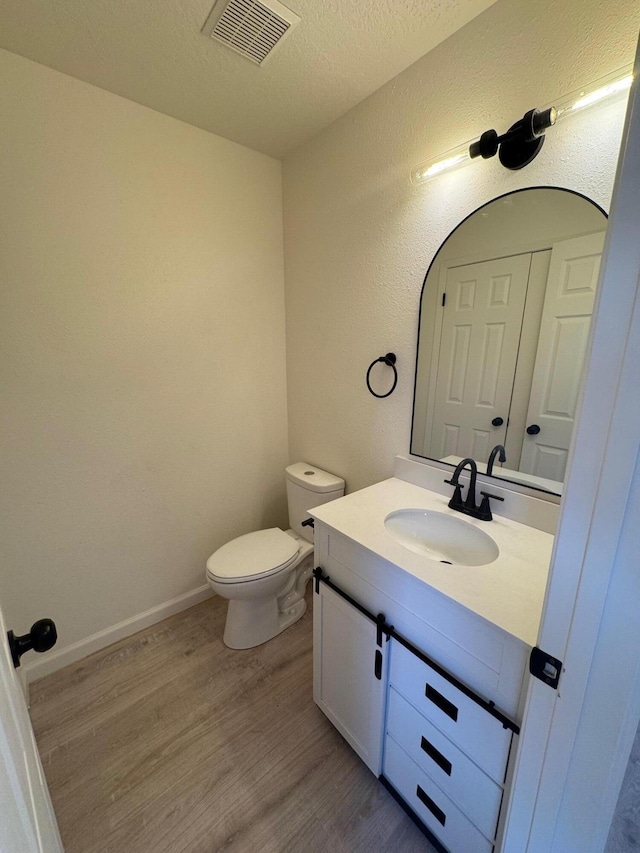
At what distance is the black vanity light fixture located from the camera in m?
0.85

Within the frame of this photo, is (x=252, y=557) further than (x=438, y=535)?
Yes

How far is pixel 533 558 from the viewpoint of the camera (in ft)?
3.18

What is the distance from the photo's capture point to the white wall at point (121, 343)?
4.35ft

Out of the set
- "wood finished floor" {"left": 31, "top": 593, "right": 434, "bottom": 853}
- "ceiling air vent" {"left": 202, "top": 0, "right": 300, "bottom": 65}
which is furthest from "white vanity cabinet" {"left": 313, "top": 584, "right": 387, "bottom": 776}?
"ceiling air vent" {"left": 202, "top": 0, "right": 300, "bottom": 65}

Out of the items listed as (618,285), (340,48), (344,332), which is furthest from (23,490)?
(340,48)

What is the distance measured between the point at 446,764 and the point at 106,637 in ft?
5.37

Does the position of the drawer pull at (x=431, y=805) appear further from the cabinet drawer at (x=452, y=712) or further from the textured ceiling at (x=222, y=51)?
the textured ceiling at (x=222, y=51)

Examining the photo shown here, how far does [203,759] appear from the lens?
1.24 metres

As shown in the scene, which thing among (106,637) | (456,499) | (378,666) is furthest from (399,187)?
(106,637)

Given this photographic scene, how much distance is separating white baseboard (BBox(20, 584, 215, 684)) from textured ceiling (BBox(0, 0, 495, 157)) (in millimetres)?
2398

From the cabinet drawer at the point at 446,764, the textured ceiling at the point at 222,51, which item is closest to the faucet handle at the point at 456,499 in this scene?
the cabinet drawer at the point at 446,764

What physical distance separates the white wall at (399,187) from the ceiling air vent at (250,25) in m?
0.45

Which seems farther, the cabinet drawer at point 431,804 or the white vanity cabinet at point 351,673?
the white vanity cabinet at point 351,673

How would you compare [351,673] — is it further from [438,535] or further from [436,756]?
[438,535]
